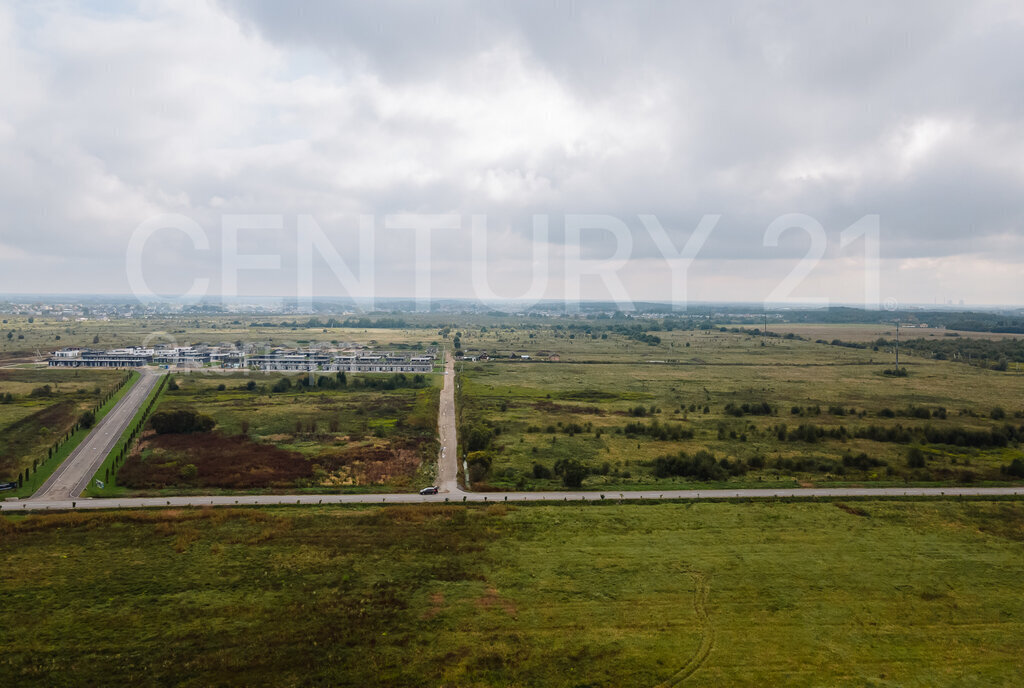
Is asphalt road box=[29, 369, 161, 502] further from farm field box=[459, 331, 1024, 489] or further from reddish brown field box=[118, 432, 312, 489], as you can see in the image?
farm field box=[459, 331, 1024, 489]

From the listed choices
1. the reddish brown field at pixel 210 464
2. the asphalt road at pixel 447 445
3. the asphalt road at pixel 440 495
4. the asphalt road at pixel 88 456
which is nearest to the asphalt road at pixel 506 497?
the asphalt road at pixel 440 495

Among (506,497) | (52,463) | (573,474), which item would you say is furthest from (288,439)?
(573,474)

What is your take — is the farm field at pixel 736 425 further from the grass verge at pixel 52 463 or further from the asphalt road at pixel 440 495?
the grass verge at pixel 52 463

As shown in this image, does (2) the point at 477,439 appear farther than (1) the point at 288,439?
No

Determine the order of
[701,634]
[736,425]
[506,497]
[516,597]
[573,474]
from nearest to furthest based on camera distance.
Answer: [701,634] → [516,597] → [506,497] → [573,474] → [736,425]

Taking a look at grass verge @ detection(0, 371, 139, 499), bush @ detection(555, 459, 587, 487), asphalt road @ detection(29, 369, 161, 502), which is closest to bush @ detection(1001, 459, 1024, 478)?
bush @ detection(555, 459, 587, 487)

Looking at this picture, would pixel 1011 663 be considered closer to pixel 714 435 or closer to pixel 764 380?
pixel 714 435

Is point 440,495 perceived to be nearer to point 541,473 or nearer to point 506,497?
point 506,497
